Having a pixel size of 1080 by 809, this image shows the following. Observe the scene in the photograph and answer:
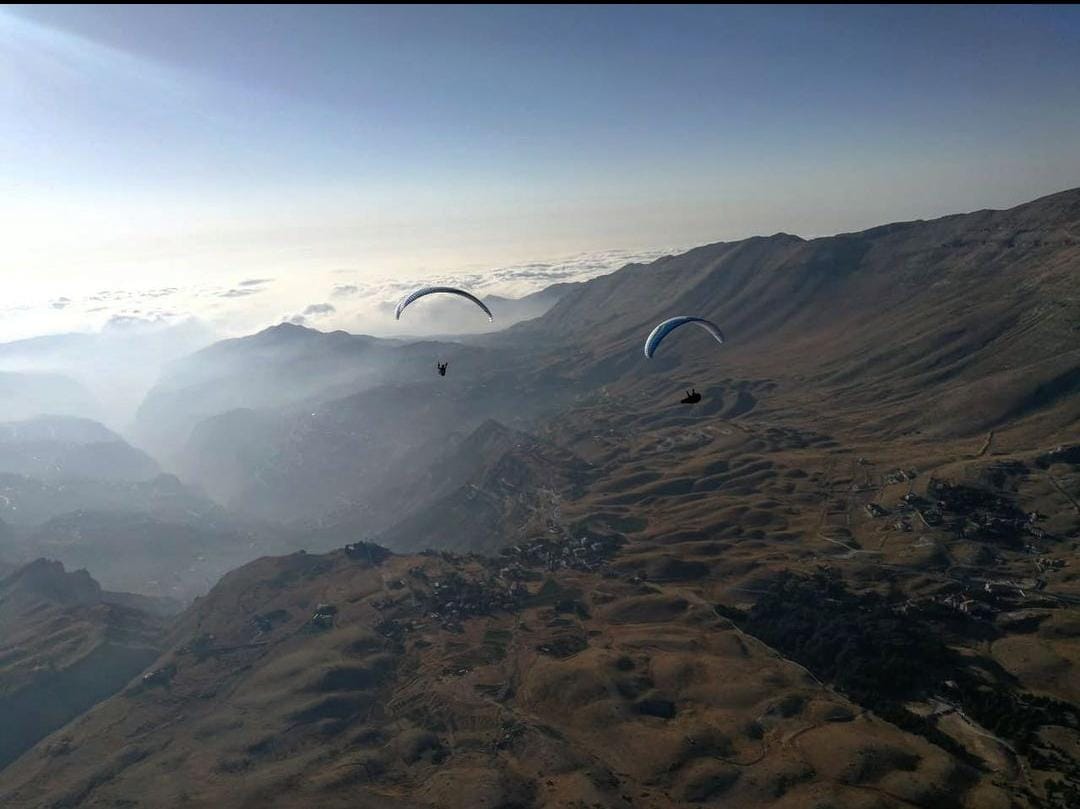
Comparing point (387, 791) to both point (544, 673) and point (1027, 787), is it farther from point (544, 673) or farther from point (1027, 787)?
point (1027, 787)

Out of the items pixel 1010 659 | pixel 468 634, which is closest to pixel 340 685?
pixel 468 634

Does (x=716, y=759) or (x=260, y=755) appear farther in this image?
(x=260, y=755)

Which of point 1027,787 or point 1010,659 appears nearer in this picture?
point 1027,787

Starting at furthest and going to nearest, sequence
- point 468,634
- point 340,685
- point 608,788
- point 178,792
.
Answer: point 468,634, point 340,685, point 178,792, point 608,788

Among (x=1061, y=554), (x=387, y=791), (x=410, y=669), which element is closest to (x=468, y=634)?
(x=410, y=669)

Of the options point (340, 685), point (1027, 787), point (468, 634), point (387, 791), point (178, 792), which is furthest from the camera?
point (468, 634)

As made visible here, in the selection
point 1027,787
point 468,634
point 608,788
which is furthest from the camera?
point 468,634

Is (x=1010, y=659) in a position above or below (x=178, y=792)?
above

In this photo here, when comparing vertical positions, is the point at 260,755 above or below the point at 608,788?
below

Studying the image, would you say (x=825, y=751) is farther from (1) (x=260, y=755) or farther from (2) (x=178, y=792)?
(2) (x=178, y=792)
